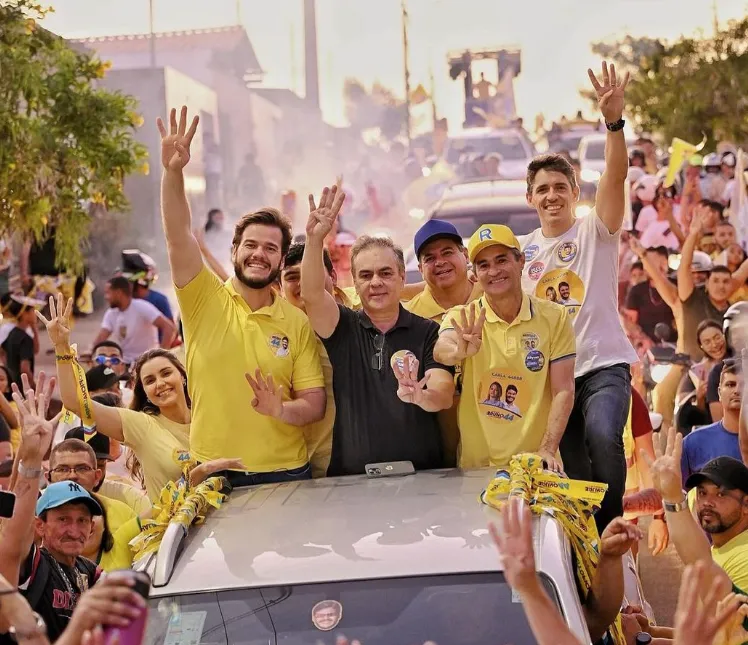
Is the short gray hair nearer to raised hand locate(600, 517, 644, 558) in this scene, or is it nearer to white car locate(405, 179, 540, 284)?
raised hand locate(600, 517, 644, 558)

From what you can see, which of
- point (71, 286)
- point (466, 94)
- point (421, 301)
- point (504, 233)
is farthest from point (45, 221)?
point (466, 94)

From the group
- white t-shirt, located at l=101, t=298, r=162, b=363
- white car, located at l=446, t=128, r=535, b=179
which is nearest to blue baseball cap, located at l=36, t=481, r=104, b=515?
white t-shirt, located at l=101, t=298, r=162, b=363

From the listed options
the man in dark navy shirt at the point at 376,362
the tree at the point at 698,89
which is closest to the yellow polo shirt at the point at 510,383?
the man in dark navy shirt at the point at 376,362

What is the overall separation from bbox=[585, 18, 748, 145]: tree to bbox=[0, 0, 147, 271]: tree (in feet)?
51.0

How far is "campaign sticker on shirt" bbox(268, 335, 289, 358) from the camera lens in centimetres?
526

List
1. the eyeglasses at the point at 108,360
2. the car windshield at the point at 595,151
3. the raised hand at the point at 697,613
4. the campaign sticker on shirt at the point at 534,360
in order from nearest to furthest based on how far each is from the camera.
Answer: the raised hand at the point at 697,613, the campaign sticker on shirt at the point at 534,360, the eyeglasses at the point at 108,360, the car windshield at the point at 595,151

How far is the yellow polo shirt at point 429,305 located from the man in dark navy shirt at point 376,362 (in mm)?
640

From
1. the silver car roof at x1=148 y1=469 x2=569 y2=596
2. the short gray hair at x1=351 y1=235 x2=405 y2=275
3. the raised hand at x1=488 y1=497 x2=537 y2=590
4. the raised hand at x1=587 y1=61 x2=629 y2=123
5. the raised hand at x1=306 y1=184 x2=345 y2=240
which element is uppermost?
the raised hand at x1=587 y1=61 x2=629 y2=123

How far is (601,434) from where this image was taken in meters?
5.39

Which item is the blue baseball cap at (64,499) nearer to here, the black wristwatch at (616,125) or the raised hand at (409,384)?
the raised hand at (409,384)

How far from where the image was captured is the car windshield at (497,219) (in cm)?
1285

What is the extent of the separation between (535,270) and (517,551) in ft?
9.50

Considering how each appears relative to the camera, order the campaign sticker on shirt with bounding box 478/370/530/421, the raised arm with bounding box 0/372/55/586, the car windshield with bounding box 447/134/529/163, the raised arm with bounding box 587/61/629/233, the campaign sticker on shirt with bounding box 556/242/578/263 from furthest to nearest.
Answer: the car windshield with bounding box 447/134/529/163, the campaign sticker on shirt with bounding box 556/242/578/263, the raised arm with bounding box 587/61/629/233, the campaign sticker on shirt with bounding box 478/370/530/421, the raised arm with bounding box 0/372/55/586

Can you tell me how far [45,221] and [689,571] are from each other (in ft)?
34.7
